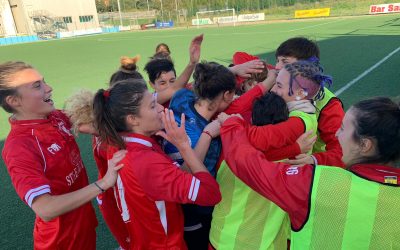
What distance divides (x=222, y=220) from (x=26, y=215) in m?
2.98

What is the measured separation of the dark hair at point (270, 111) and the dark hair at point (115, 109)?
0.69m

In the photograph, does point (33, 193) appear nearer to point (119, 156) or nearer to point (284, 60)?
point (119, 156)

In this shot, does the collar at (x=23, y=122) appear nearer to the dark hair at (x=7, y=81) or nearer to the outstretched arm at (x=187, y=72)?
the dark hair at (x=7, y=81)

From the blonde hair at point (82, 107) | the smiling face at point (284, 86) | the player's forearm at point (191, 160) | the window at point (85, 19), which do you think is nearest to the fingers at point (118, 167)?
the player's forearm at point (191, 160)

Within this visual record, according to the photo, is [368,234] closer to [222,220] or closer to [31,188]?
[222,220]

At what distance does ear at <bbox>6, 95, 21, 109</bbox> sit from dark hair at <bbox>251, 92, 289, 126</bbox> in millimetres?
1557

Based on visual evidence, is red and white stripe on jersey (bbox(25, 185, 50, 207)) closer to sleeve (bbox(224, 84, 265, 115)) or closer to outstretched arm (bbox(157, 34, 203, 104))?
sleeve (bbox(224, 84, 265, 115))

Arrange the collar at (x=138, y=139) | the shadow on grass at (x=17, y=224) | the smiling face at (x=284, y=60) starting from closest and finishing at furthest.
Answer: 1. the collar at (x=138, y=139)
2. the smiling face at (x=284, y=60)
3. the shadow on grass at (x=17, y=224)

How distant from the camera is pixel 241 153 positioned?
1584mm

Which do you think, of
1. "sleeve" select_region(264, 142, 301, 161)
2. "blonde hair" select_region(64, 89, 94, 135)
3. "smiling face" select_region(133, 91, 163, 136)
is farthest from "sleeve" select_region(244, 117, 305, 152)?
"blonde hair" select_region(64, 89, 94, 135)

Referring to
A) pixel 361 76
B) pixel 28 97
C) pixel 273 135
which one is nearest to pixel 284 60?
pixel 273 135

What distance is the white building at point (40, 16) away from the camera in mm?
46344

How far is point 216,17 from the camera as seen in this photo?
135ft

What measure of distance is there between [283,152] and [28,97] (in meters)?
1.70
